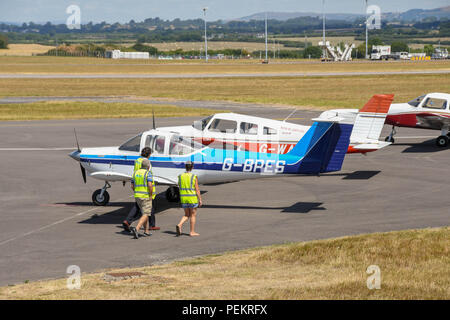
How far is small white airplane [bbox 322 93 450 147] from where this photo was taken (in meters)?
28.0

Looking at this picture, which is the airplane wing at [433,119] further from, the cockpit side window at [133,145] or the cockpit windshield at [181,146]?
the cockpit side window at [133,145]

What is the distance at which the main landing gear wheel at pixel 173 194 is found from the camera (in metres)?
19.0

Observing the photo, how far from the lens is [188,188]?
14.9 meters

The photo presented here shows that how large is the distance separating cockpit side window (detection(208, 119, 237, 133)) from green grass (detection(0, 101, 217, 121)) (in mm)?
20813

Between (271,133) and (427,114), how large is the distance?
9.60 m

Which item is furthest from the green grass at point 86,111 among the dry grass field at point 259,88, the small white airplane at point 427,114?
the small white airplane at point 427,114

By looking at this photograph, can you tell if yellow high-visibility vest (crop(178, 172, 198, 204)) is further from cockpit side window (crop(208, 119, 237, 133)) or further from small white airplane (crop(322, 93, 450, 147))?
small white airplane (crop(322, 93, 450, 147))

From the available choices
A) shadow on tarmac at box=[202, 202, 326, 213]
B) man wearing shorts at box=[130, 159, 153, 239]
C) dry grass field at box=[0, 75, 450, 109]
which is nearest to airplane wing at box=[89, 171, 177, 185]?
shadow on tarmac at box=[202, 202, 326, 213]

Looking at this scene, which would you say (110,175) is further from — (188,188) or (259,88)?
(259,88)

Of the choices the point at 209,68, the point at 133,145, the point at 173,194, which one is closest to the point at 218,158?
the point at 173,194

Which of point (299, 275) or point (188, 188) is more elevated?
point (188, 188)
